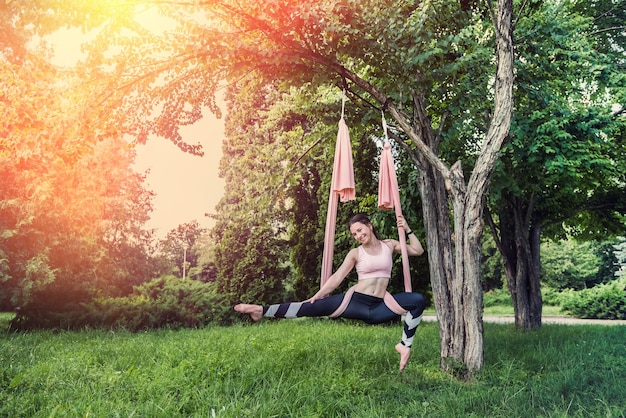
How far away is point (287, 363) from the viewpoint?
6730mm

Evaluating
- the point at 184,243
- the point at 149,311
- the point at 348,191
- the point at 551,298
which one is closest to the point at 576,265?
the point at 551,298

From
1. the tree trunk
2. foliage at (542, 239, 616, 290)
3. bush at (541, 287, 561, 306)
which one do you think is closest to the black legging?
the tree trunk

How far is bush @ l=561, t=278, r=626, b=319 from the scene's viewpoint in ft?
66.5

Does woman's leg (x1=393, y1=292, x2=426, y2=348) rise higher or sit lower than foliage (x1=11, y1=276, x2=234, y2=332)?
higher

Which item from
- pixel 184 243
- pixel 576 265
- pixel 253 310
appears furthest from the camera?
pixel 184 243

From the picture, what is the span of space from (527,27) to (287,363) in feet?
23.1

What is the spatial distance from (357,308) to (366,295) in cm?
16

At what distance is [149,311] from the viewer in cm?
1230

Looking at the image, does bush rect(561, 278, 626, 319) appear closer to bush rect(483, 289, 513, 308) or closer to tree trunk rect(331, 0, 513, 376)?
bush rect(483, 289, 513, 308)

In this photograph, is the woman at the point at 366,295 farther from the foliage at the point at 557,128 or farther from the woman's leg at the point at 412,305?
the foliage at the point at 557,128

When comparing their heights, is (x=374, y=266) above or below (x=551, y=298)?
above

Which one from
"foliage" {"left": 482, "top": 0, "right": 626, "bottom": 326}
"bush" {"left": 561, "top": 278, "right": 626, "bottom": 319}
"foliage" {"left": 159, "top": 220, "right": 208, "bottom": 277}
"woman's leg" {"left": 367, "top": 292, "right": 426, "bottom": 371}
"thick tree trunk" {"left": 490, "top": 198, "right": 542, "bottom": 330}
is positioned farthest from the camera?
"foliage" {"left": 159, "top": 220, "right": 208, "bottom": 277}

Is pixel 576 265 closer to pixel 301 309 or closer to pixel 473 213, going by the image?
pixel 473 213

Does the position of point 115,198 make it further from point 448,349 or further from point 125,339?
point 448,349
